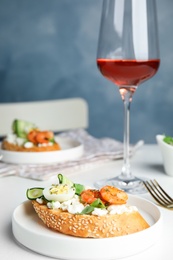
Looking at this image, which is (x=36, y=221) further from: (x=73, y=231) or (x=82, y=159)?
(x=82, y=159)

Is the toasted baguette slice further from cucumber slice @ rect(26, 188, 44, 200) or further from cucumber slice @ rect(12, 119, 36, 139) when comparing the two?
cucumber slice @ rect(12, 119, 36, 139)

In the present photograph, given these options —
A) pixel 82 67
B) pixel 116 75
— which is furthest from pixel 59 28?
pixel 116 75

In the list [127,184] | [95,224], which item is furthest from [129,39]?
[95,224]

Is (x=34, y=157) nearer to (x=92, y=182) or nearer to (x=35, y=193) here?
(x=92, y=182)

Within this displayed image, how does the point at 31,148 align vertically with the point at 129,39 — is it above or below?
below

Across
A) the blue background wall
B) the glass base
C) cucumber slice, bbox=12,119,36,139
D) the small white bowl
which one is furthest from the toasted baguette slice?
the blue background wall

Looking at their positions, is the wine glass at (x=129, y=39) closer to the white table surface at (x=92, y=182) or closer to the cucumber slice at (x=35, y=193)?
the white table surface at (x=92, y=182)

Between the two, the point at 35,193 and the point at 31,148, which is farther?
the point at 31,148
